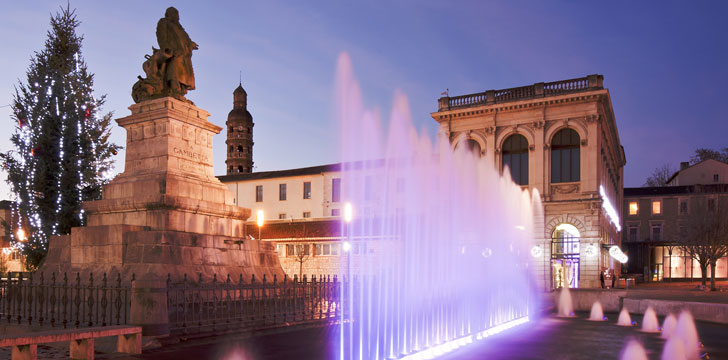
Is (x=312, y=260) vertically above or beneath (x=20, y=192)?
beneath

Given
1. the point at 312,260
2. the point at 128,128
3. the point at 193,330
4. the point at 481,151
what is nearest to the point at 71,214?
the point at 128,128

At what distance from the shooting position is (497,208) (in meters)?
29.2

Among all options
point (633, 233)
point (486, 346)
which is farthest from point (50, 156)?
point (633, 233)

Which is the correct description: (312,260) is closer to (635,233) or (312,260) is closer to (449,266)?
(449,266)

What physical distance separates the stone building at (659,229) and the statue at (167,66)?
5567 cm

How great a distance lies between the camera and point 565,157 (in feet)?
139

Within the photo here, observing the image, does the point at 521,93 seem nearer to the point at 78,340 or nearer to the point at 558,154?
the point at 558,154

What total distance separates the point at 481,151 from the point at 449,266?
28783 millimetres

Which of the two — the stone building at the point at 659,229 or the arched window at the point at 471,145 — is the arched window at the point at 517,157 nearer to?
the arched window at the point at 471,145

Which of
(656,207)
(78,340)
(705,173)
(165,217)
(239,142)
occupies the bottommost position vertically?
(78,340)

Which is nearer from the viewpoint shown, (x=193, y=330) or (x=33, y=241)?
(x=193, y=330)

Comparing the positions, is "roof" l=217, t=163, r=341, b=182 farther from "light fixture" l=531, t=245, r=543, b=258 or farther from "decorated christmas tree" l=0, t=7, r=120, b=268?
"decorated christmas tree" l=0, t=7, r=120, b=268

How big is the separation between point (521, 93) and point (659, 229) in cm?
3313

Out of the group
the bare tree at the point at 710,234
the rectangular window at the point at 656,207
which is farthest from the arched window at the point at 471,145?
the rectangular window at the point at 656,207
